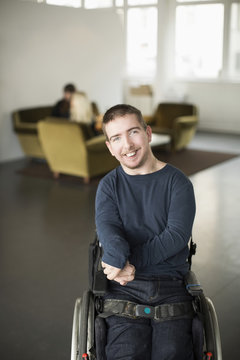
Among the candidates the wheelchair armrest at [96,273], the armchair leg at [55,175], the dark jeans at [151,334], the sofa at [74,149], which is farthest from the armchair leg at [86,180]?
the dark jeans at [151,334]

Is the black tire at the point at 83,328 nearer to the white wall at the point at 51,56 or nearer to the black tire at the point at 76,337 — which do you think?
the black tire at the point at 76,337

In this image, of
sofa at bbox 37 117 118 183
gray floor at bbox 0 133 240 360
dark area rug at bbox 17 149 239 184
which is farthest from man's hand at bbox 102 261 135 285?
dark area rug at bbox 17 149 239 184

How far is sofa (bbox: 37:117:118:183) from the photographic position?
18.0ft

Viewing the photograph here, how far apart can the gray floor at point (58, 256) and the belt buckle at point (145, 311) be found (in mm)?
855

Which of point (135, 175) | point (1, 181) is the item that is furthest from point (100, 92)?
point (135, 175)

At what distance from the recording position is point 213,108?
31.1 ft

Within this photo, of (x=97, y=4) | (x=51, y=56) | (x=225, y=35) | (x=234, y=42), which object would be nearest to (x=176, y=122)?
(x=51, y=56)

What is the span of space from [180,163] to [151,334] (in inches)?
198

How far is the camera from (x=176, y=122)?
278 inches

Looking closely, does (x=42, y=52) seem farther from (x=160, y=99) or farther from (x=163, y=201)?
(x=163, y=201)

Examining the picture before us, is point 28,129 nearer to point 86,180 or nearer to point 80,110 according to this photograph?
point 80,110

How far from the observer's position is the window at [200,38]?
353 inches

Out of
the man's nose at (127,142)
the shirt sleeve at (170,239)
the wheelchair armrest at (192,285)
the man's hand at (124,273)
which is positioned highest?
the man's nose at (127,142)

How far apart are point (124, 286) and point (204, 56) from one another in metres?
8.24
